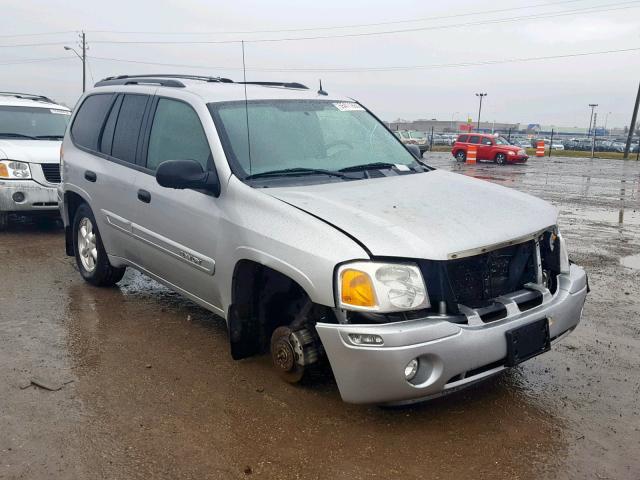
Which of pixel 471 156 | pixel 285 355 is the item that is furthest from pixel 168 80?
pixel 471 156

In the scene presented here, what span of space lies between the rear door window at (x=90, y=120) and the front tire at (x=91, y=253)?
0.60 metres

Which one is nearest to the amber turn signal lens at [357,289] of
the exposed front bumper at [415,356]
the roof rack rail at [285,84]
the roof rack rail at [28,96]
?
the exposed front bumper at [415,356]

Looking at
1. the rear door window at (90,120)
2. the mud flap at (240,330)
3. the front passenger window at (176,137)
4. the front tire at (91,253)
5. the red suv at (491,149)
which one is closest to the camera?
the mud flap at (240,330)

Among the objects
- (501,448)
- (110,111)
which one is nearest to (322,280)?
(501,448)

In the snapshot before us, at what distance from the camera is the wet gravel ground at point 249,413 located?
3113mm

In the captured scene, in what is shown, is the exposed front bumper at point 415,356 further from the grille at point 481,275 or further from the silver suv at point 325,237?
the grille at point 481,275

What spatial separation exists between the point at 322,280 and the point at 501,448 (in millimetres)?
1259

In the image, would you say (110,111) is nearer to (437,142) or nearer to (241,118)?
(241,118)

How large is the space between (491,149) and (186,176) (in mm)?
28282

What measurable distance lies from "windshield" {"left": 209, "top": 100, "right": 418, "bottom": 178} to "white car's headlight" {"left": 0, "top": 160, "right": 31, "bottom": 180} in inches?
197

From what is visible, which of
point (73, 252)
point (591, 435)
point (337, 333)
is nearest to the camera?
point (337, 333)

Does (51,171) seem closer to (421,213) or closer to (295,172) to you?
(295,172)

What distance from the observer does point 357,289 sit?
3.20 meters

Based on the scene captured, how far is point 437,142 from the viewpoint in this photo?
56.6m
